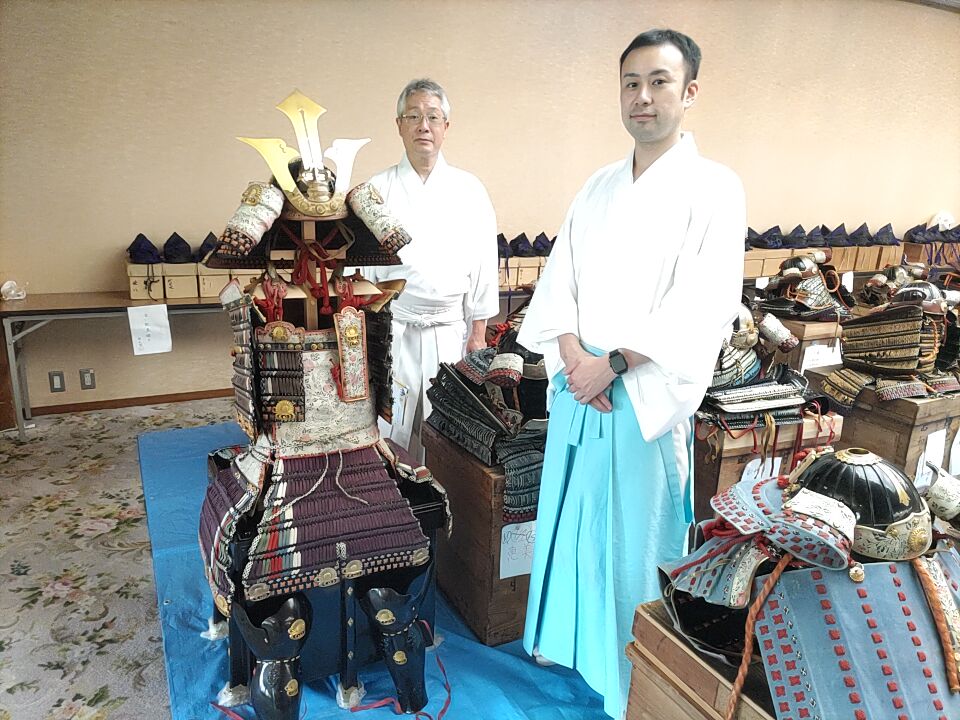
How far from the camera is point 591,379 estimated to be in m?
1.55

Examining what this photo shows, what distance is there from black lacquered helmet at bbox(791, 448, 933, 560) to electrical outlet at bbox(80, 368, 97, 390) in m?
4.19

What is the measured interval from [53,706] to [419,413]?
148 cm

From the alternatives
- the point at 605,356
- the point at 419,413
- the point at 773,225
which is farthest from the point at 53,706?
the point at 773,225

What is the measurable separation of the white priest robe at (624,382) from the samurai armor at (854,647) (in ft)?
1.91

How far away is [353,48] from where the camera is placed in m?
4.18

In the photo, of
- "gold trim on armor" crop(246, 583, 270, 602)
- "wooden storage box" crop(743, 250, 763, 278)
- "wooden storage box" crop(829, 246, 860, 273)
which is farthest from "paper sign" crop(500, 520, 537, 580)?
"wooden storage box" crop(829, 246, 860, 273)

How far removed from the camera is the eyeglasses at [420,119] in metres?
2.41

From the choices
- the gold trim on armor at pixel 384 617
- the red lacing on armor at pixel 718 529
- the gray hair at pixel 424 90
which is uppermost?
the gray hair at pixel 424 90

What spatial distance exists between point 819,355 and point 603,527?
230cm

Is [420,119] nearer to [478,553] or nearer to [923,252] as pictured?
[478,553]

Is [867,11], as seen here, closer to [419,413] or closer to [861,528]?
[419,413]

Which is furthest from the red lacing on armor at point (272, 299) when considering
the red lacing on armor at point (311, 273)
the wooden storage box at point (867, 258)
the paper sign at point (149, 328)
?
the wooden storage box at point (867, 258)

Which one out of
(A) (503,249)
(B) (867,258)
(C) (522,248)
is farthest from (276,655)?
(B) (867,258)

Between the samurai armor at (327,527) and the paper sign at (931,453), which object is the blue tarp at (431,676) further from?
the paper sign at (931,453)
